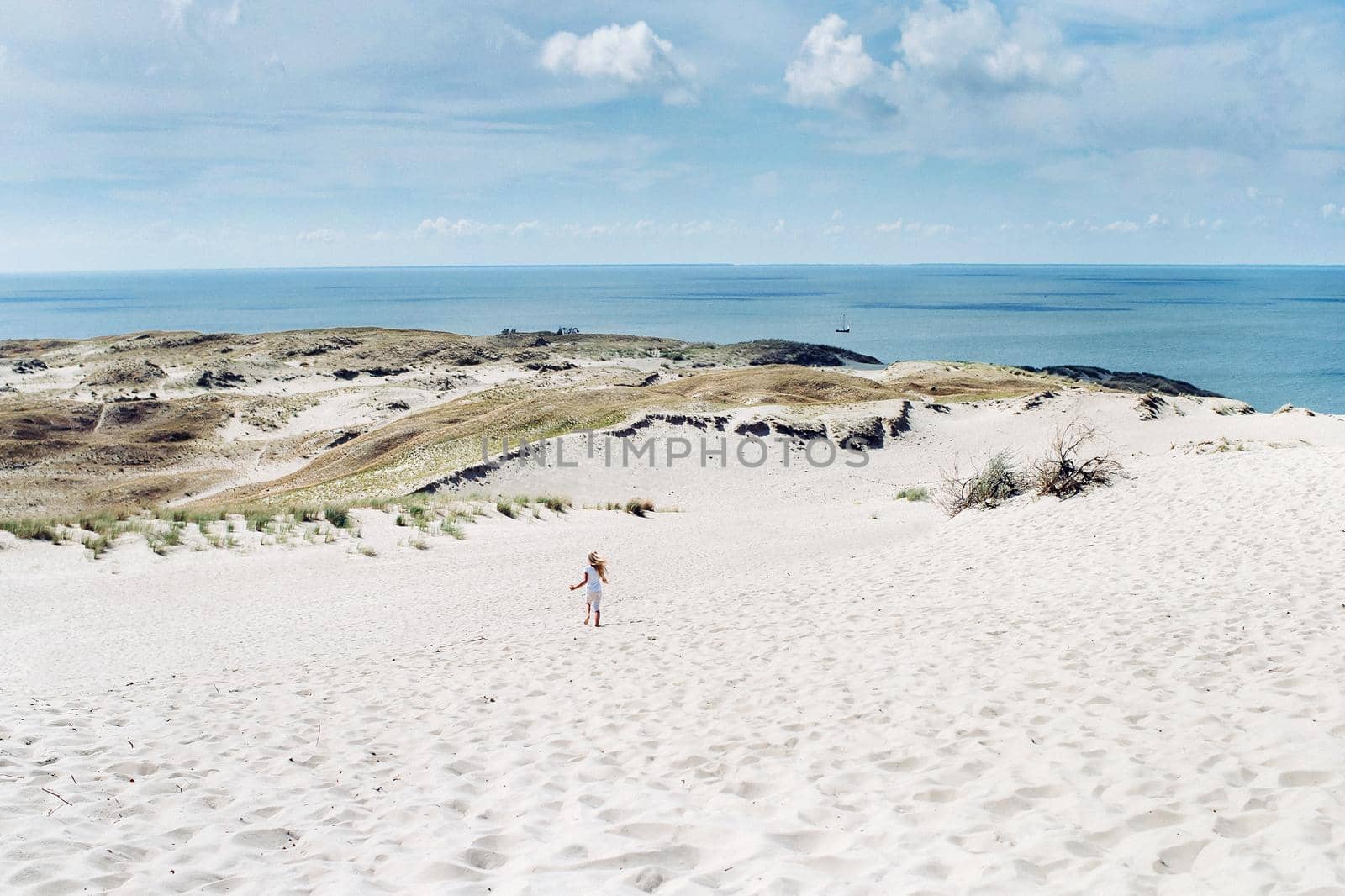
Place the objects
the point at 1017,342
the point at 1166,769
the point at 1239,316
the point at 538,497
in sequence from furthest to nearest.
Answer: the point at 1239,316 < the point at 1017,342 < the point at 538,497 < the point at 1166,769

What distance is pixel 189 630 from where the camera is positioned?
11.3m

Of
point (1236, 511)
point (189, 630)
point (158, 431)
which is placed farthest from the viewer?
point (158, 431)

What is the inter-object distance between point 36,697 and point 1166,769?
371 inches

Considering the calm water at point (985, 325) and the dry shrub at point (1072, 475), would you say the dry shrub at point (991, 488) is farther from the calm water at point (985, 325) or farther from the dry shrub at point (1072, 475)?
the calm water at point (985, 325)

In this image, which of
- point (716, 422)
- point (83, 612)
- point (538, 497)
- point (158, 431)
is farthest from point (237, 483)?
point (83, 612)

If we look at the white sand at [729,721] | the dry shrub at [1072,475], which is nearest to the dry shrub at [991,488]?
the dry shrub at [1072,475]

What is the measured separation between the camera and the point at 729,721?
279 inches

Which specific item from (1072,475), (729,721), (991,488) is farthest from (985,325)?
(729,721)

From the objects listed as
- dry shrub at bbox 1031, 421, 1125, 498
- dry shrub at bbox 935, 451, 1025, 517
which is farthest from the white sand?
dry shrub at bbox 935, 451, 1025, 517

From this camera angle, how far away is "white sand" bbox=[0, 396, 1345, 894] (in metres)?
4.61

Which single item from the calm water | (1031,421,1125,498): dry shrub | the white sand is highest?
the calm water

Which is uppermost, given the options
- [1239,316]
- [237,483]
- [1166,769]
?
[1239,316]

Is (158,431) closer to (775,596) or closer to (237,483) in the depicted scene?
(237,483)

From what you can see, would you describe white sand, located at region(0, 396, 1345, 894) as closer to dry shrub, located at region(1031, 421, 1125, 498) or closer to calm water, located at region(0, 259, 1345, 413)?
dry shrub, located at region(1031, 421, 1125, 498)
